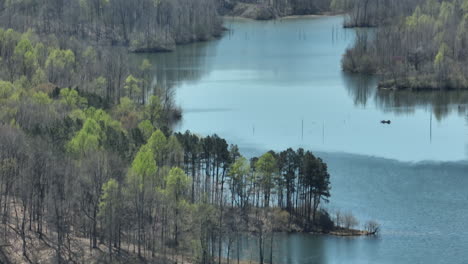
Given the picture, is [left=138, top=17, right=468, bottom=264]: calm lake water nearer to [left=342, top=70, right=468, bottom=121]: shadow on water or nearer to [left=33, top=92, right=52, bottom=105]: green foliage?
[left=342, top=70, right=468, bottom=121]: shadow on water

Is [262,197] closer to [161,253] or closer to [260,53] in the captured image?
[161,253]

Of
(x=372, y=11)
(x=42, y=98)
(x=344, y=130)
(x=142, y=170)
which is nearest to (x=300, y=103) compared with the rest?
(x=344, y=130)

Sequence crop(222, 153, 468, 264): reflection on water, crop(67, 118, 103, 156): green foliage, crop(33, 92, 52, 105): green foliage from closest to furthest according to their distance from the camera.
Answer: crop(222, 153, 468, 264): reflection on water
crop(67, 118, 103, 156): green foliage
crop(33, 92, 52, 105): green foliage

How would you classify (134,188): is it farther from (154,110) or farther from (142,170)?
(154,110)

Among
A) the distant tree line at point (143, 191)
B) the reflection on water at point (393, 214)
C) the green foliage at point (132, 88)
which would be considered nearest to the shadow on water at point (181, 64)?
the green foliage at point (132, 88)

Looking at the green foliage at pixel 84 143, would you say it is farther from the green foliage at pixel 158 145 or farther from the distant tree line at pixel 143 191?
the green foliage at pixel 158 145

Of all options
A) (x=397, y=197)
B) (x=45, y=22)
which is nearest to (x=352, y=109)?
(x=397, y=197)

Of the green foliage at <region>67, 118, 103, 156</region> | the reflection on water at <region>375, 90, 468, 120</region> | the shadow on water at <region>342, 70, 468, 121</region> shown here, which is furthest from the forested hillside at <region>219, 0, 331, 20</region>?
the green foliage at <region>67, 118, 103, 156</region>
